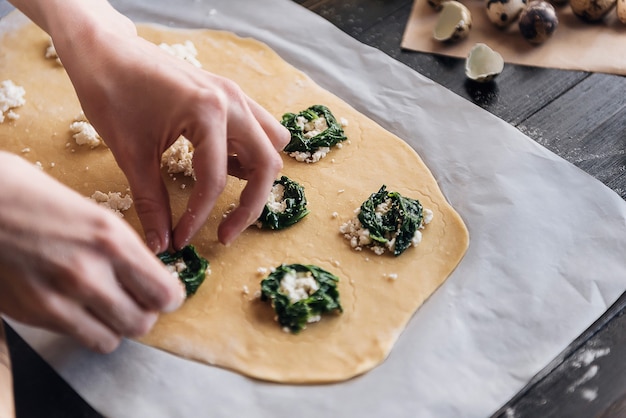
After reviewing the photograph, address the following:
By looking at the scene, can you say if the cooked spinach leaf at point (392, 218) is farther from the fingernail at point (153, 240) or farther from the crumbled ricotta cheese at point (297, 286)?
the fingernail at point (153, 240)

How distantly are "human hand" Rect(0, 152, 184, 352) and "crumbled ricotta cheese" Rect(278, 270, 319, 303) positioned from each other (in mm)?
351

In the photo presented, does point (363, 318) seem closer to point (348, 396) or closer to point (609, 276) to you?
point (348, 396)

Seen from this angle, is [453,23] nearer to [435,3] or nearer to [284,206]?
[435,3]

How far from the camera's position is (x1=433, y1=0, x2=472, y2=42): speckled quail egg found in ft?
6.29

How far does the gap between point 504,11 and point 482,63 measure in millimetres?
196

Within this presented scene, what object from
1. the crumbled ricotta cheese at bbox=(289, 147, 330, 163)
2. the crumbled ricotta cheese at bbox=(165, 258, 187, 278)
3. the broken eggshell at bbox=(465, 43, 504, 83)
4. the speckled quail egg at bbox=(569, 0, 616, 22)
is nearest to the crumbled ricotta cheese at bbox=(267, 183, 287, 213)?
the crumbled ricotta cheese at bbox=(289, 147, 330, 163)

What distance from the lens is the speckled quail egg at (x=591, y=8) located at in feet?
6.35

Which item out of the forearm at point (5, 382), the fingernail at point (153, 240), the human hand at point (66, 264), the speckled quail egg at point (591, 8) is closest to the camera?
the human hand at point (66, 264)

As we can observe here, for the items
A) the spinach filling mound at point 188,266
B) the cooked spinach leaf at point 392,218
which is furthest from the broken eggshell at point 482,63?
the spinach filling mound at point 188,266

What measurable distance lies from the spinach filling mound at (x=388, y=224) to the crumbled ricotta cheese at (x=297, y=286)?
0.15 meters

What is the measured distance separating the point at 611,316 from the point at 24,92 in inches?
57.3

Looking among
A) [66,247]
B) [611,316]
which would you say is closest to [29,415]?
[66,247]

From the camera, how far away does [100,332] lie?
3.36 ft

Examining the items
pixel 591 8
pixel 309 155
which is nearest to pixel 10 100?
pixel 309 155
